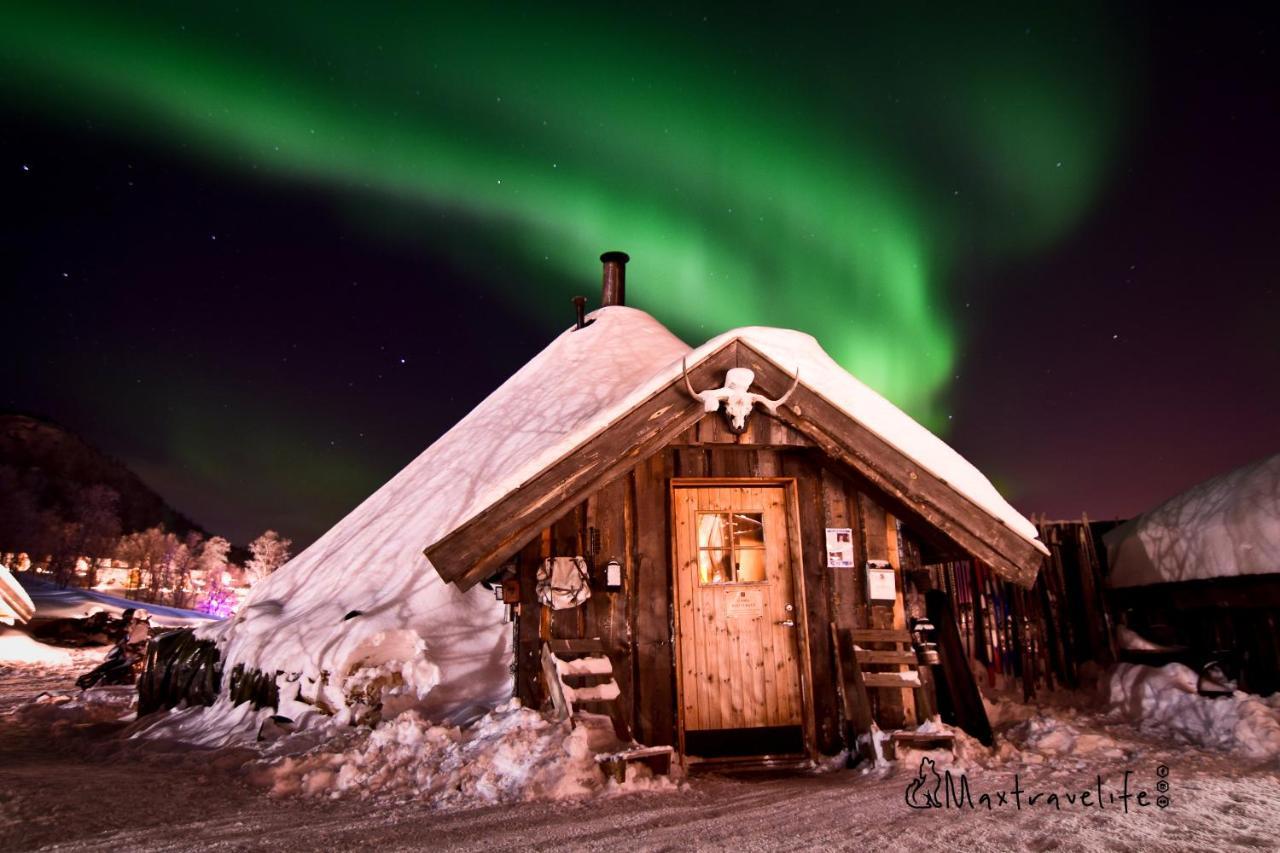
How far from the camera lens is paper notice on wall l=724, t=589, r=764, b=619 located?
6.68 meters

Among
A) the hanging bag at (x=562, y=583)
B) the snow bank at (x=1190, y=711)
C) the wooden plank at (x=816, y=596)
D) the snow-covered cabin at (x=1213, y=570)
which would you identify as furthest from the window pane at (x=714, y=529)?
the snow-covered cabin at (x=1213, y=570)

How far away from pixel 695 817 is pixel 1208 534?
7988 mm

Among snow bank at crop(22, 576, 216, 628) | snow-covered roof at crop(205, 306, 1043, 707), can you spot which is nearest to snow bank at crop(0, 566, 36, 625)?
snow-covered roof at crop(205, 306, 1043, 707)

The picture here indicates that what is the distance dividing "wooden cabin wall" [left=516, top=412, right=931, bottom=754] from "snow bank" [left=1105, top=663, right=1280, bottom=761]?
3.16m

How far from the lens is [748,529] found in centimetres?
691

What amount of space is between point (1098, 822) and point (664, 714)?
3.23 metres

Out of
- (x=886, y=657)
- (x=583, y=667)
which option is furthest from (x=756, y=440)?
(x=583, y=667)

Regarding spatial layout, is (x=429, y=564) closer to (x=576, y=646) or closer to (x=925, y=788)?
(x=576, y=646)

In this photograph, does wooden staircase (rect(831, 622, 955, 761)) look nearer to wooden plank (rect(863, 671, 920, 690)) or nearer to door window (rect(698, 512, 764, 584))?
wooden plank (rect(863, 671, 920, 690))

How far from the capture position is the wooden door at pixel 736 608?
651 centimetres

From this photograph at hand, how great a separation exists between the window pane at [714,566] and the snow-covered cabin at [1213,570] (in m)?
5.79

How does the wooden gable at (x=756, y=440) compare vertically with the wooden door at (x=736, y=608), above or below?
above

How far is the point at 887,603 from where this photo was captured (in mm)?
6621

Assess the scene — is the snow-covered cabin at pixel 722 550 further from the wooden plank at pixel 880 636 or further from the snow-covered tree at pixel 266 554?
Result: the snow-covered tree at pixel 266 554
